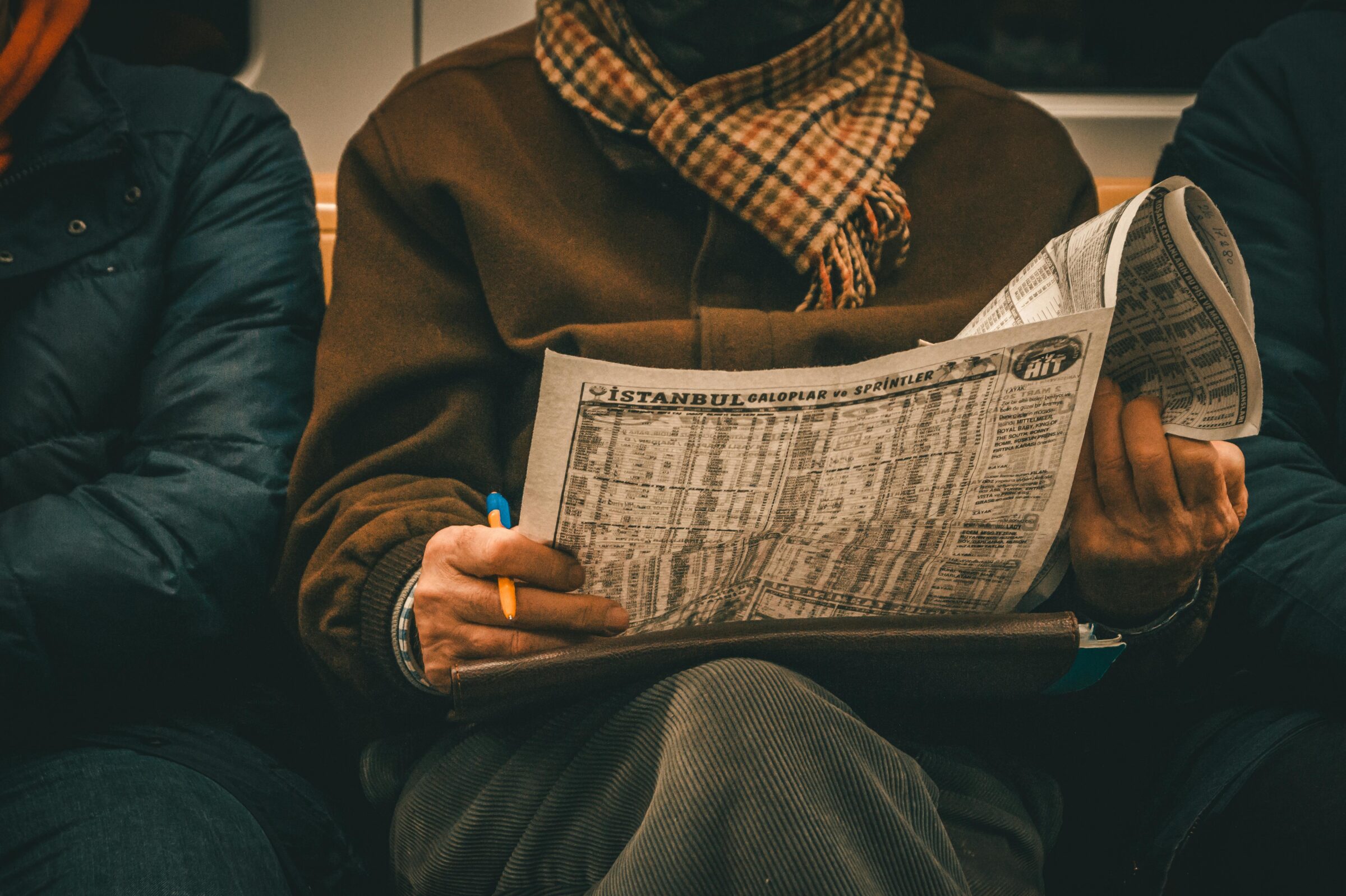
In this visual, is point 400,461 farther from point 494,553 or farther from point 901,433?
point 901,433

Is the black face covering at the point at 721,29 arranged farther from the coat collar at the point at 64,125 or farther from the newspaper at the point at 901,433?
the coat collar at the point at 64,125

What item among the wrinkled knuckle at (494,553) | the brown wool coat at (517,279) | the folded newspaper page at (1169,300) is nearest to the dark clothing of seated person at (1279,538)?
the brown wool coat at (517,279)

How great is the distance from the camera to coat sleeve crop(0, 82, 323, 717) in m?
0.87

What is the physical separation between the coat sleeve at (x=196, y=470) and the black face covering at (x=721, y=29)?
476mm

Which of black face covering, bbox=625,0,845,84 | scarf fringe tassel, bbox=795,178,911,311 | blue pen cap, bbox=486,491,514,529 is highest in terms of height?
black face covering, bbox=625,0,845,84

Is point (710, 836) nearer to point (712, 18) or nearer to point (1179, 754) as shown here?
point (1179, 754)

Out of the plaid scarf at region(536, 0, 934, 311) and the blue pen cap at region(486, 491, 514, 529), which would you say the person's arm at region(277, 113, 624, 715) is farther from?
the plaid scarf at region(536, 0, 934, 311)

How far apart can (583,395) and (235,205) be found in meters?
0.69

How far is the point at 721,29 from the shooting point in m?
1.01

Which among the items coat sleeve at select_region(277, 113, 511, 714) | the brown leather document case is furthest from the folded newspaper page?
coat sleeve at select_region(277, 113, 511, 714)

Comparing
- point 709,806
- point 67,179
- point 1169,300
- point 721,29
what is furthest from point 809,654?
point 67,179

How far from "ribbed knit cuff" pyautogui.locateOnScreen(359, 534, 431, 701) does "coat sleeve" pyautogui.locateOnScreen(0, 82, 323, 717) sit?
0.20 metres

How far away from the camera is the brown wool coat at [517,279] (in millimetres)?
935

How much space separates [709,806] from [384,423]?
58 centimetres
